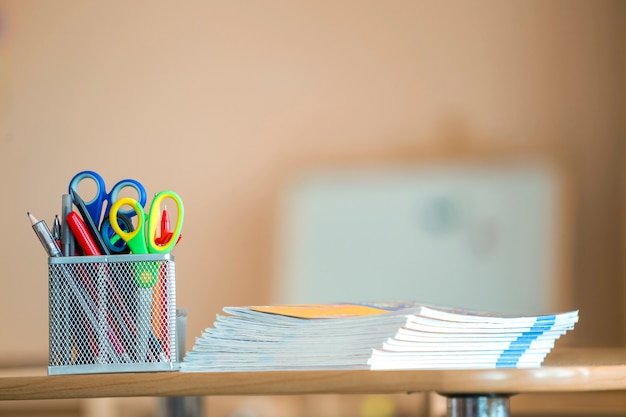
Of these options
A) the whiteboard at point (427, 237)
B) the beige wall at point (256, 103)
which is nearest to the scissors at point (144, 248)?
the whiteboard at point (427, 237)

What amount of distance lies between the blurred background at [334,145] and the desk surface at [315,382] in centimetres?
182

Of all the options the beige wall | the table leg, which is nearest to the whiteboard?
the beige wall

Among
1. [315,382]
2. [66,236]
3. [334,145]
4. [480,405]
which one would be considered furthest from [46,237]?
[334,145]

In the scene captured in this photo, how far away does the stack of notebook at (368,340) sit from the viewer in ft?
2.19

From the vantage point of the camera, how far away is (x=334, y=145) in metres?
2.93

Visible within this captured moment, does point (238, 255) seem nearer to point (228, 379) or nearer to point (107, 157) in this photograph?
point (107, 157)

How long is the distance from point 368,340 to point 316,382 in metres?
0.05

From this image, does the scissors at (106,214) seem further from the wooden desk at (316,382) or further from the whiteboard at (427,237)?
the whiteboard at (427,237)

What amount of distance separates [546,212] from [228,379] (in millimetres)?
2080

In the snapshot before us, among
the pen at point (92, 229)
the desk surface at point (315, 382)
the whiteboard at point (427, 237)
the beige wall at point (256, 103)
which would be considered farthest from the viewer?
the beige wall at point (256, 103)

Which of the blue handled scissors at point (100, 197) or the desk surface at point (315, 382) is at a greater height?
the blue handled scissors at point (100, 197)

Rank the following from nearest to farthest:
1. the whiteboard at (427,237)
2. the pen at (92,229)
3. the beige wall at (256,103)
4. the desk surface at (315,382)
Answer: the desk surface at (315,382)
the pen at (92,229)
the whiteboard at (427,237)
the beige wall at (256,103)

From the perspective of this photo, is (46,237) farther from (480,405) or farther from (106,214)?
(480,405)

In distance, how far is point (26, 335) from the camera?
9.73ft
